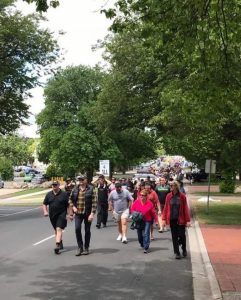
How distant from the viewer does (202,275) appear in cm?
996

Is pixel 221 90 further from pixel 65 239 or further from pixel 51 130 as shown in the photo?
pixel 51 130

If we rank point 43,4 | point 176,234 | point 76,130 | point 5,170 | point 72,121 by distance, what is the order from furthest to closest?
point 5,170, point 72,121, point 76,130, point 176,234, point 43,4

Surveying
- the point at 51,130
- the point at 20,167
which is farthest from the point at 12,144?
the point at 51,130

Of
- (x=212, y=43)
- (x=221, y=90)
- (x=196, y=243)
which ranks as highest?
(x=212, y=43)

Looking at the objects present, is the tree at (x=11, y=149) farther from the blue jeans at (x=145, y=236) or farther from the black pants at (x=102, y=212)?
the blue jeans at (x=145, y=236)

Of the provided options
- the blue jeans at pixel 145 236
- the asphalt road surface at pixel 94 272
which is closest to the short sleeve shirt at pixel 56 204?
the asphalt road surface at pixel 94 272

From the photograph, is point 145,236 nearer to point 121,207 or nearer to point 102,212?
point 121,207

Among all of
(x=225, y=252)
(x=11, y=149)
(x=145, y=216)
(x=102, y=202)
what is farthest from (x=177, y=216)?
(x=11, y=149)

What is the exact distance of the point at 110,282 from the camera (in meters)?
9.19

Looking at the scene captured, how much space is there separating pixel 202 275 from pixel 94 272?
1.92 m

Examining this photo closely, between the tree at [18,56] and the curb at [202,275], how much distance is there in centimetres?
1627

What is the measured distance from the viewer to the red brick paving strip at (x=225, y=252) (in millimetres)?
9141

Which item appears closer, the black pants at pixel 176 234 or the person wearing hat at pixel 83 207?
the black pants at pixel 176 234

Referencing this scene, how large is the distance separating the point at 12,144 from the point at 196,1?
106150 millimetres
